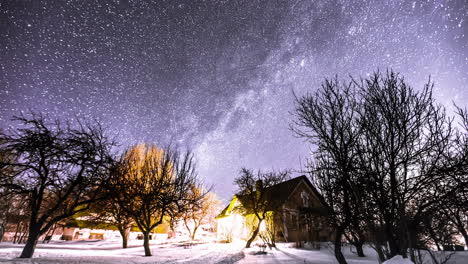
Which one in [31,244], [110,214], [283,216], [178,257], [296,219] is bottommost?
[178,257]

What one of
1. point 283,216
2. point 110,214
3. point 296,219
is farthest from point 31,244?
point 296,219

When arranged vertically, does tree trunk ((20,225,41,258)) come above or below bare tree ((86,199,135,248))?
below

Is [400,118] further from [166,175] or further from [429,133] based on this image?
[166,175]

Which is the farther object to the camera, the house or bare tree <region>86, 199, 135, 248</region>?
the house

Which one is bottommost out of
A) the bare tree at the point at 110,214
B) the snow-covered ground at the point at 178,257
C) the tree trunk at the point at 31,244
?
the snow-covered ground at the point at 178,257

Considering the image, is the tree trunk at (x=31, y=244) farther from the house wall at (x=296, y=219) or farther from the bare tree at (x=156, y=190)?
the house wall at (x=296, y=219)

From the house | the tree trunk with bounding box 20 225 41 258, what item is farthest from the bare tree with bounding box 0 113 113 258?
the house

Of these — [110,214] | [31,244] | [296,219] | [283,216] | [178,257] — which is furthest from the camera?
[283,216]

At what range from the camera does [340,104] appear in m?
6.41

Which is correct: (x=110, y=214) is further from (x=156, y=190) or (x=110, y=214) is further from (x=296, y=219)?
(x=296, y=219)

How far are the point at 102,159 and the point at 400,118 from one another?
479 inches

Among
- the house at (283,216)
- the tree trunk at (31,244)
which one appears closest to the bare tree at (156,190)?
the tree trunk at (31,244)

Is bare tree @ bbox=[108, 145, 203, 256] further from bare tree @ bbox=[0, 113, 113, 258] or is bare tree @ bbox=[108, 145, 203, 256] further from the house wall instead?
the house wall

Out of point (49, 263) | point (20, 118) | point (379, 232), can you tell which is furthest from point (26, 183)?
point (379, 232)
